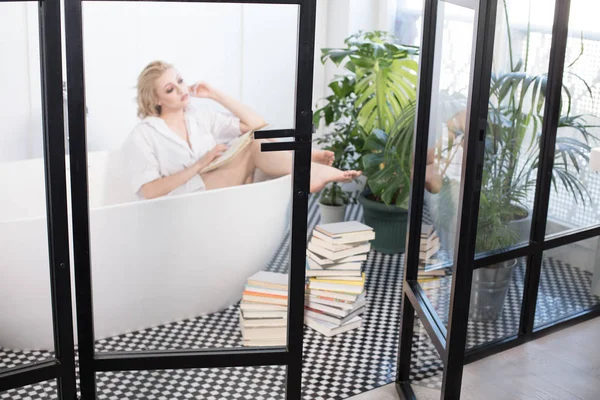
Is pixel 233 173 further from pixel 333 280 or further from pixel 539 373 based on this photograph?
pixel 539 373

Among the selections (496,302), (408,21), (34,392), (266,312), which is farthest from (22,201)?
(408,21)

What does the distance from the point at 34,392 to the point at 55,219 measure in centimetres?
53

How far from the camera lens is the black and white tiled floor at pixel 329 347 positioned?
96.9 inches

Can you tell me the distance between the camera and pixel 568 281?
3406 millimetres

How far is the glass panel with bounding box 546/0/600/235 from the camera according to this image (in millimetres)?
2963

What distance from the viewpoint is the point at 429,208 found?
2.57m

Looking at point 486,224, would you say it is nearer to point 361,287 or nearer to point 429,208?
point 429,208

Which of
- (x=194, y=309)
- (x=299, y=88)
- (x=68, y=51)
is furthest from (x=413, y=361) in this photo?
(x=68, y=51)

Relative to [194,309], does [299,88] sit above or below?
above

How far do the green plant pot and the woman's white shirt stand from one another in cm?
193

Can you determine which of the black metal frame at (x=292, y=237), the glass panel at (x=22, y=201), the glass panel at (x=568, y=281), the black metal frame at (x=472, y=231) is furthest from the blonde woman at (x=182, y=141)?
the glass panel at (x=568, y=281)

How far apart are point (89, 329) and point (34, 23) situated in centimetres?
93

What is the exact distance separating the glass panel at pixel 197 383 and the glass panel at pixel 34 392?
183 millimetres

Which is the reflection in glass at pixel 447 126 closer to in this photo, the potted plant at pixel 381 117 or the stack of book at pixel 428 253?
the stack of book at pixel 428 253
